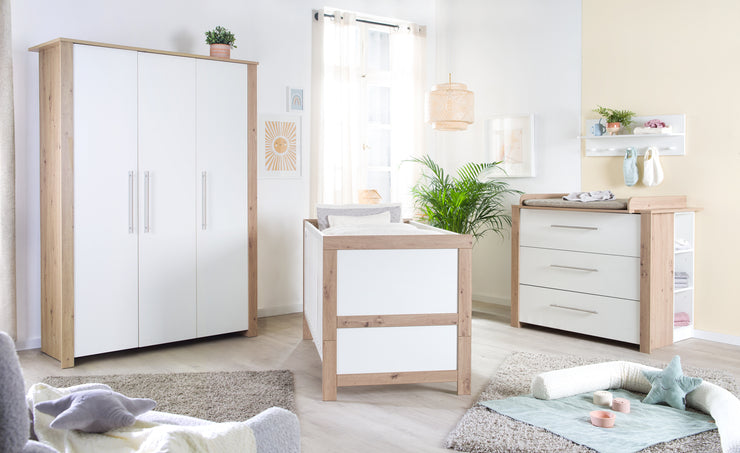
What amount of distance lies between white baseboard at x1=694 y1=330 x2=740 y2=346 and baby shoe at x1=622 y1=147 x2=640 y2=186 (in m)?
1.06

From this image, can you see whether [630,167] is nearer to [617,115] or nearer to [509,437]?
[617,115]

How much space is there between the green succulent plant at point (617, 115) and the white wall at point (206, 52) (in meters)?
1.87

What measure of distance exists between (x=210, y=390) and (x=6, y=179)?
176 centimetres

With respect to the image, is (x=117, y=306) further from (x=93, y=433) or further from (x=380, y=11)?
(x=380, y=11)

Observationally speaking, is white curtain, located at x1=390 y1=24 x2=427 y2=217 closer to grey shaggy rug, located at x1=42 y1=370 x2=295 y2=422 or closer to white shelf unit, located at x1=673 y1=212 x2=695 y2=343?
white shelf unit, located at x1=673 y1=212 x2=695 y2=343

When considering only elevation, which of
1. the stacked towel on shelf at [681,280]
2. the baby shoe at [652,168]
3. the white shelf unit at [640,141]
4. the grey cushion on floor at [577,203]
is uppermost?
the white shelf unit at [640,141]

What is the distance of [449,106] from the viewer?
4219 mm

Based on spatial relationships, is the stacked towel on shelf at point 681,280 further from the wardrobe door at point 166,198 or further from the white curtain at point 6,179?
the white curtain at point 6,179

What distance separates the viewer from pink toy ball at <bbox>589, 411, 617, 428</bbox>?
2.48 metres

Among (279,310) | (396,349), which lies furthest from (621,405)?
(279,310)

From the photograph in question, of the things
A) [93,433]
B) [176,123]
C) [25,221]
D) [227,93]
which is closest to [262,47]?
[227,93]

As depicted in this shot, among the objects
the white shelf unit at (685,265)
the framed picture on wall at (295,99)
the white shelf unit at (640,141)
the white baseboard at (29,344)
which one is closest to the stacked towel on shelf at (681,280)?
the white shelf unit at (685,265)

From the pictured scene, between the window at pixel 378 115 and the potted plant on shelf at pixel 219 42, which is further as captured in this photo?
the window at pixel 378 115

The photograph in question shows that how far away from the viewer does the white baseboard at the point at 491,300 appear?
17.1ft
